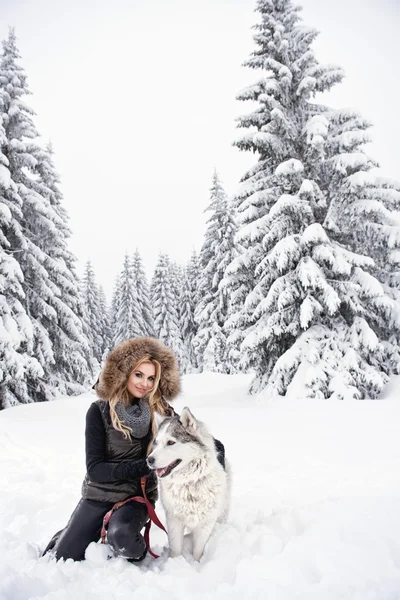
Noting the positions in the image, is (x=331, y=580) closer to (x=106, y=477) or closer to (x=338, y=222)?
(x=106, y=477)

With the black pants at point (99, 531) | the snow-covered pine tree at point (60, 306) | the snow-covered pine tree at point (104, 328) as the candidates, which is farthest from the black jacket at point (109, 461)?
the snow-covered pine tree at point (104, 328)

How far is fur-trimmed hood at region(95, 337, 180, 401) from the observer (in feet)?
11.2

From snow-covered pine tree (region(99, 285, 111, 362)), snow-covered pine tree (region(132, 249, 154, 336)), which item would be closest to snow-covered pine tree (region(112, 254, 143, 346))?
snow-covered pine tree (region(132, 249, 154, 336))

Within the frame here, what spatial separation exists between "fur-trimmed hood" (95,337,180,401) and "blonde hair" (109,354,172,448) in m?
0.04

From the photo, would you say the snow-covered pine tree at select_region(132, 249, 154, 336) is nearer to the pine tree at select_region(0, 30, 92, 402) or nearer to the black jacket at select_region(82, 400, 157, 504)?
the pine tree at select_region(0, 30, 92, 402)

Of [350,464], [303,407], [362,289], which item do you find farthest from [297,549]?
[362,289]

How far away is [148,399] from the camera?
361 centimetres

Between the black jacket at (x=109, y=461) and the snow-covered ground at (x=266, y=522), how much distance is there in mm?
438

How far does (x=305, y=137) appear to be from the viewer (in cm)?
1088

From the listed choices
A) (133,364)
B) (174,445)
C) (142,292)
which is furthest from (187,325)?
(174,445)

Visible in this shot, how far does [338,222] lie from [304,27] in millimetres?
6302

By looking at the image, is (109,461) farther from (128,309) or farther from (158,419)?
(128,309)

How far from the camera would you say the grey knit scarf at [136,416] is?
3340 mm

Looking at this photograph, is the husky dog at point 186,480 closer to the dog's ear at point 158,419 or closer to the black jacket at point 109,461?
the dog's ear at point 158,419
